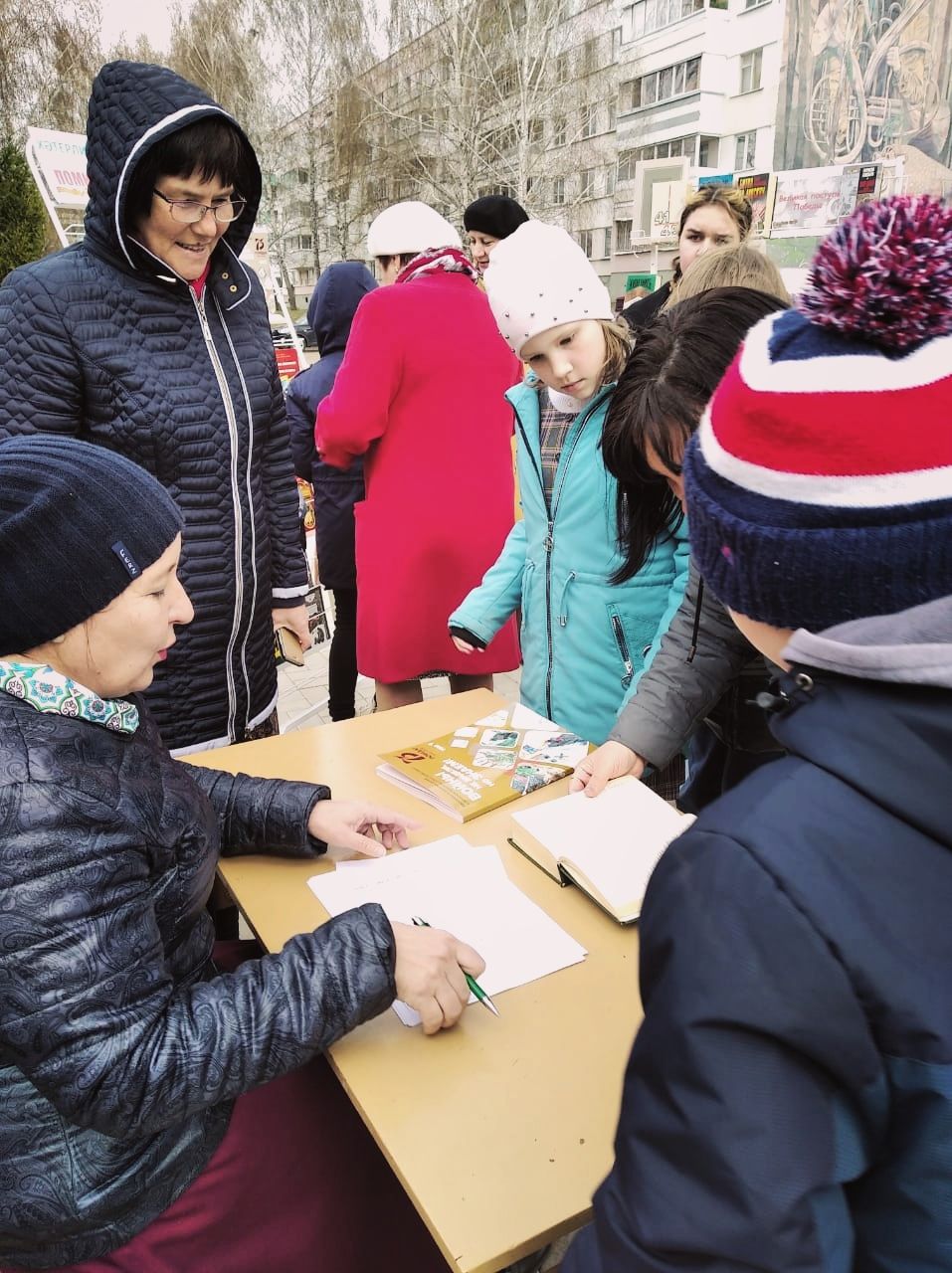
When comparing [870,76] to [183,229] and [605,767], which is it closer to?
[183,229]

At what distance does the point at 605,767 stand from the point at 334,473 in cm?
204

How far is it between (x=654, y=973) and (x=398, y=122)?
2762cm

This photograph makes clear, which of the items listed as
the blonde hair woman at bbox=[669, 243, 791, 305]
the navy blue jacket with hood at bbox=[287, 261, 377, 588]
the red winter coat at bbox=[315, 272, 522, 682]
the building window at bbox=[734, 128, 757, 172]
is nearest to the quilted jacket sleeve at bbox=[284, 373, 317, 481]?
the navy blue jacket with hood at bbox=[287, 261, 377, 588]

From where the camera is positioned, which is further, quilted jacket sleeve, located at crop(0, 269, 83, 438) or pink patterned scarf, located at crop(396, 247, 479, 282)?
pink patterned scarf, located at crop(396, 247, 479, 282)

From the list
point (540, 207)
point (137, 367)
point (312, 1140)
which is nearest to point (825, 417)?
point (312, 1140)

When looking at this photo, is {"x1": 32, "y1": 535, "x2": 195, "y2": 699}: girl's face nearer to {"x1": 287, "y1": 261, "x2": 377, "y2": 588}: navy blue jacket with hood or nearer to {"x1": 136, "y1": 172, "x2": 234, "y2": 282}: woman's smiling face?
{"x1": 136, "y1": 172, "x2": 234, "y2": 282}: woman's smiling face

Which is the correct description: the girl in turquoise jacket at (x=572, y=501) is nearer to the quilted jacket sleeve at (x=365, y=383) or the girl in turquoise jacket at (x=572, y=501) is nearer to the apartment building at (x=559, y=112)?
the quilted jacket sleeve at (x=365, y=383)

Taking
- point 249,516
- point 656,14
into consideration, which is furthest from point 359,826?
point 656,14

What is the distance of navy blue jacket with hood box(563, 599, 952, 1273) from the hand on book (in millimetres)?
990

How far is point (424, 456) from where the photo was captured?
110 inches

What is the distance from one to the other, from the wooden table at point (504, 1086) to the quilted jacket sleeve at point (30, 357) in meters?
1.04

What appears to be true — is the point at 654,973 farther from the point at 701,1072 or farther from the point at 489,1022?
the point at 489,1022

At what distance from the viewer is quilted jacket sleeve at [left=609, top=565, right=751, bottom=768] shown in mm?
1655

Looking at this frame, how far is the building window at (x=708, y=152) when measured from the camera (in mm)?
26047
